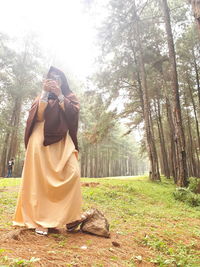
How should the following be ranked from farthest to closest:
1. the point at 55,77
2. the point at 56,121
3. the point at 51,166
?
1. the point at 55,77
2. the point at 56,121
3. the point at 51,166

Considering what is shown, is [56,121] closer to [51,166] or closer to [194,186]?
[51,166]

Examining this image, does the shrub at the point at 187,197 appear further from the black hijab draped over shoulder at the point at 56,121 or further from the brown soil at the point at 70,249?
the black hijab draped over shoulder at the point at 56,121

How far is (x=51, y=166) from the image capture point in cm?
320

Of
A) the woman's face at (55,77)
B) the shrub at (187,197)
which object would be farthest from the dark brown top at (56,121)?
the shrub at (187,197)

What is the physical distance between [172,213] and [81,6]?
32.1ft

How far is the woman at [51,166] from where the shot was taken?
3.03 metres

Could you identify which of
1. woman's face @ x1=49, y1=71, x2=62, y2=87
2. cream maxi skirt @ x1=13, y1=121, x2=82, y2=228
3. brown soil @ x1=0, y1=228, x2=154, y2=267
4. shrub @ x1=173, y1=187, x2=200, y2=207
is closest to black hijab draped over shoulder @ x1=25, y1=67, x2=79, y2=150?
cream maxi skirt @ x1=13, y1=121, x2=82, y2=228

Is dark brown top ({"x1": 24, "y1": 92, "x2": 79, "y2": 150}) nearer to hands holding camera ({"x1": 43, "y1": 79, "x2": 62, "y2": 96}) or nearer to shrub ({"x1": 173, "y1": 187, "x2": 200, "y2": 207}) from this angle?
hands holding camera ({"x1": 43, "y1": 79, "x2": 62, "y2": 96})

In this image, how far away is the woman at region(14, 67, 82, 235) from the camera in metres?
3.03

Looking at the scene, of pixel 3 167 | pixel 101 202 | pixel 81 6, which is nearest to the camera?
pixel 101 202

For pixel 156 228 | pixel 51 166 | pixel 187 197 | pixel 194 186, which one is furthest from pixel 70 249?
pixel 194 186

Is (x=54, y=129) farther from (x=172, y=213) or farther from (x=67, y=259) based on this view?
(x=172, y=213)

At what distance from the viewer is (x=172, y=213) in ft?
20.7

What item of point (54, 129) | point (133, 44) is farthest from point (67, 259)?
point (133, 44)
